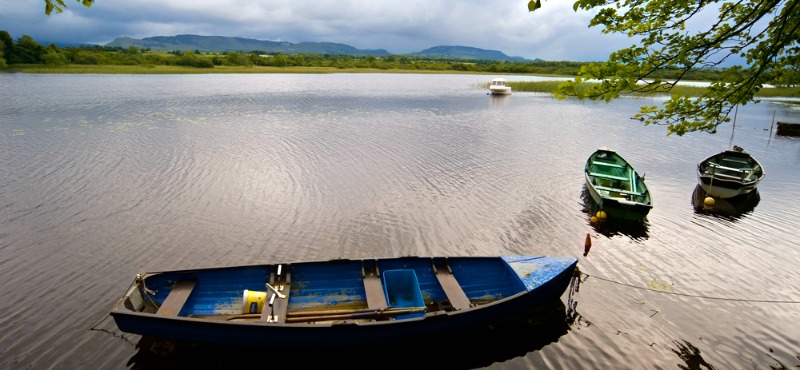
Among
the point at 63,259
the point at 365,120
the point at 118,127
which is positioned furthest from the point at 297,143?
the point at 63,259

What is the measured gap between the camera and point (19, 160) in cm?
2800

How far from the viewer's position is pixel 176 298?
483 inches

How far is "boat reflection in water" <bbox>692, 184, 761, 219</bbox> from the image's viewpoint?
23.3 meters

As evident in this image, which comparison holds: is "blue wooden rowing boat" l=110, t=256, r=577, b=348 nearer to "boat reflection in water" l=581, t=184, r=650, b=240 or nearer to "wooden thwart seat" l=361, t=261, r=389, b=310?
"wooden thwart seat" l=361, t=261, r=389, b=310

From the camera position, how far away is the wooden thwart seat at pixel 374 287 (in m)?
12.6

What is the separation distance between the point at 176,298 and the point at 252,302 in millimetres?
2160

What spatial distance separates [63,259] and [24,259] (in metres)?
1.35

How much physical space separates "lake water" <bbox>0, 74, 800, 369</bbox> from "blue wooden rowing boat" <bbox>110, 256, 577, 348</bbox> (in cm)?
116

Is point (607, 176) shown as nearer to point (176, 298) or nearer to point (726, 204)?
point (726, 204)

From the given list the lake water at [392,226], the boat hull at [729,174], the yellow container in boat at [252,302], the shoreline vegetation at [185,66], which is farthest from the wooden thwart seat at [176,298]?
the shoreline vegetation at [185,66]

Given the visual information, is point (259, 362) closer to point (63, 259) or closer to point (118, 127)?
point (63, 259)

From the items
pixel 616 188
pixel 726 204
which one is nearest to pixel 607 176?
pixel 616 188

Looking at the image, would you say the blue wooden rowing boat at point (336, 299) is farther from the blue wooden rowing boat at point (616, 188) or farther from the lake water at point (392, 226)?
the blue wooden rowing boat at point (616, 188)

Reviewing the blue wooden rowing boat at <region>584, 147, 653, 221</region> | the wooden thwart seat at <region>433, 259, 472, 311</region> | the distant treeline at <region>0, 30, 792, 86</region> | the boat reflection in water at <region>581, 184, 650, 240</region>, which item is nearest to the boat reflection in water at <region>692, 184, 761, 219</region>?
the blue wooden rowing boat at <region>584, 147, 653, 221</region>
